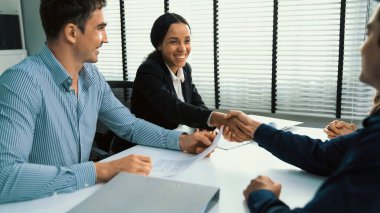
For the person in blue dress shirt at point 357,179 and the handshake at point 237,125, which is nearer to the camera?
the person in blue dress shirt at point 357,179

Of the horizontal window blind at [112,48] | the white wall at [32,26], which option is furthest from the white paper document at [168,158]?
the white wall at [32,26]

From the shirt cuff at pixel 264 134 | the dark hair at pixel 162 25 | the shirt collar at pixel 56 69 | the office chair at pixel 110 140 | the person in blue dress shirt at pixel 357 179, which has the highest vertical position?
the dark hair at pixel 162 25

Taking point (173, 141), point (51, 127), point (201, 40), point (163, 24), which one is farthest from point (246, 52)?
point (51, 127)

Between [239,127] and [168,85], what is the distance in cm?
73

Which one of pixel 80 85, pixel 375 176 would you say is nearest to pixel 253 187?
pixel 375 176

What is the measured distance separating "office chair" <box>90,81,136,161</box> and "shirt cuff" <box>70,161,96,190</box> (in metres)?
0.75

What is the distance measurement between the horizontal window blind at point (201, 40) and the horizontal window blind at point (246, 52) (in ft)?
0.35

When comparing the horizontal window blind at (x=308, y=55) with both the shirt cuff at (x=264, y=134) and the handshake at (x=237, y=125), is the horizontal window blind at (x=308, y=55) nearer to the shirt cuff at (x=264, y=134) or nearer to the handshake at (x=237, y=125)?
the handshake at (x=237, y=125)

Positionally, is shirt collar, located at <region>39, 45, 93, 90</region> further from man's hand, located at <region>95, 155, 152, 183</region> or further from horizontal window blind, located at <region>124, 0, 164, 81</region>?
horizontal window blind, located at <region>124, 0, 164, 81</region>

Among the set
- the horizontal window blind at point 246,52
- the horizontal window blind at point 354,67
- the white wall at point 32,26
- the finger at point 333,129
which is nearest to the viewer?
the finger at point 333,129

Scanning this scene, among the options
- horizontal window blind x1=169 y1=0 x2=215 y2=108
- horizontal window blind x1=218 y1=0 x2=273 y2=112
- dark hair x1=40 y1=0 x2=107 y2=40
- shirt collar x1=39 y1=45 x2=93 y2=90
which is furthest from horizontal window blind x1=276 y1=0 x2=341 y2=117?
Answer: shirt collar x1=39 y1=45 x2=93 y2=90

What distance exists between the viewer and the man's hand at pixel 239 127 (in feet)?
5.31

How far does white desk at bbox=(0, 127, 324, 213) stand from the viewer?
1.05 metres

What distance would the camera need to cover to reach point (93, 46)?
153 cm
